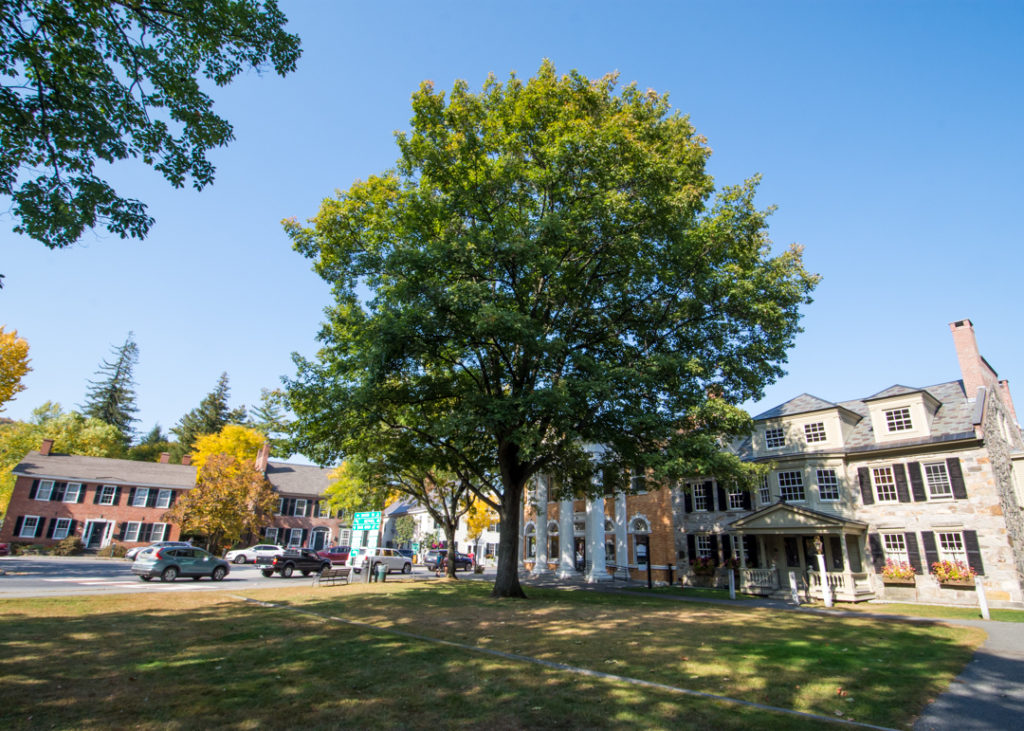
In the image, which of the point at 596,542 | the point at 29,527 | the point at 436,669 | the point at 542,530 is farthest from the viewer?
the point at 29,527

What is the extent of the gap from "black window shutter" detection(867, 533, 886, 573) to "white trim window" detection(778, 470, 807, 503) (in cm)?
336

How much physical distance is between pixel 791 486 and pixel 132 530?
53.9m

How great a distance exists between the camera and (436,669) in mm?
7852

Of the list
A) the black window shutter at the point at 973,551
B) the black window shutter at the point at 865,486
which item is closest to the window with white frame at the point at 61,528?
the black window shutter at the point at 865,486

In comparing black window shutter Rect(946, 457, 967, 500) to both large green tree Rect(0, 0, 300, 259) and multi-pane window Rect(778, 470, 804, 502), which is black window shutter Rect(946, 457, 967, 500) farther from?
large green tree Rect(0, 0, 300, 259)

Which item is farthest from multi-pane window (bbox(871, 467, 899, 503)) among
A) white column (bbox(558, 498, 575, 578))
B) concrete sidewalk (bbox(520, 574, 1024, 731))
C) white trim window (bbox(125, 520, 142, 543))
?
white trim window (bbox(125, 520, 142, 543))

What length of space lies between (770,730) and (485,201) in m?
16.3

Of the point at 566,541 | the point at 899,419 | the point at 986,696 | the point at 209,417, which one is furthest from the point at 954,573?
the point at 209,417

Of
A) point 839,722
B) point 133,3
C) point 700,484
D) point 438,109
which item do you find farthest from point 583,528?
point 133,3

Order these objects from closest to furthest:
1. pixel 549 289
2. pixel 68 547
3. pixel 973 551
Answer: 1. pixel 549 289
2. pixel 973 551
3. pixel 68 547

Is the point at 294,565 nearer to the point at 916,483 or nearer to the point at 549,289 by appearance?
the point at 549,289

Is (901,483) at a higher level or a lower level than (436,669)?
higher

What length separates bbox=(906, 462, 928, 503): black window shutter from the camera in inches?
961

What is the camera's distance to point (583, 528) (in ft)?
130
